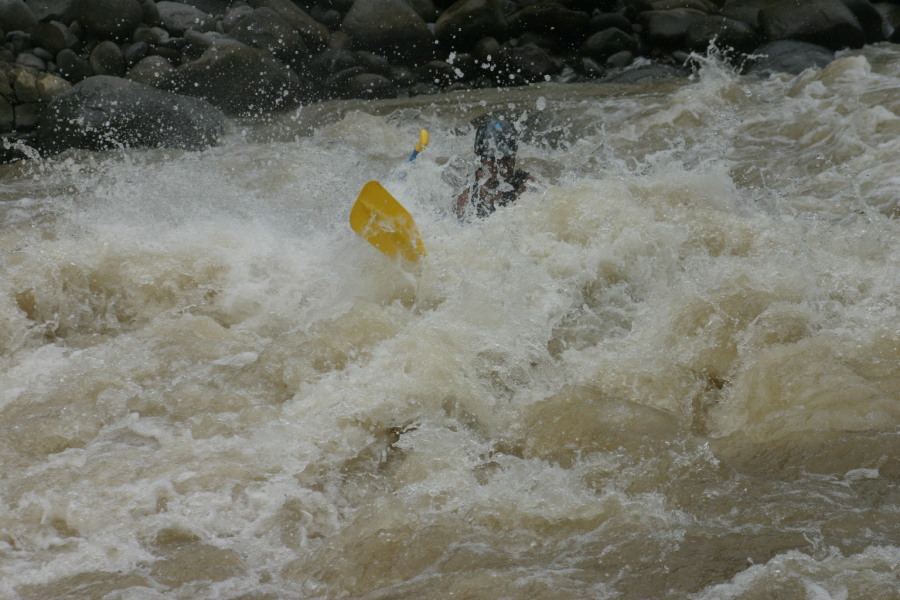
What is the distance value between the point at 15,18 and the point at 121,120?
2.74 meters

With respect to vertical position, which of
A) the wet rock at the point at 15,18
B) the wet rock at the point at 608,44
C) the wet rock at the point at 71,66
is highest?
the wet rock at the point at 15,18

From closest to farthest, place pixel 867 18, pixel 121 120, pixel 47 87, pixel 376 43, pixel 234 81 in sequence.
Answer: pixel 121 120
pixel 47 87
pixel 234 81
pixel 867 18
pixel 376 43

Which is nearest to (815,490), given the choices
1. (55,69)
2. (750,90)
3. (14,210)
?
(14,210)

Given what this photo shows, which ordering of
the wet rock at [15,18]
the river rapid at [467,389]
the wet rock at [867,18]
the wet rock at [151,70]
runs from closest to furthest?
1. the river rapid at [467,389]
2. the wet rock at [151,70]
3. the wet rock at [15,18]
4. the wet rock at [867,18]

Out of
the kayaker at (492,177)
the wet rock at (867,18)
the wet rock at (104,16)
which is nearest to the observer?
the kayaker at (492,177)

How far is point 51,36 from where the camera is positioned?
29.4ft

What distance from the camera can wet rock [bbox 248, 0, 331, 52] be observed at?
949 centimetres

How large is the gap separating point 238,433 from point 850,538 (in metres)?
1.93

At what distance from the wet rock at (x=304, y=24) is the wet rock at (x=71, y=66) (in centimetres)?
208

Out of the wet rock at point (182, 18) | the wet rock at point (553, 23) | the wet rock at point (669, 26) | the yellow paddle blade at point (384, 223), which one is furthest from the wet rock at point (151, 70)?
the yellow paddle blade at point (384, 223)

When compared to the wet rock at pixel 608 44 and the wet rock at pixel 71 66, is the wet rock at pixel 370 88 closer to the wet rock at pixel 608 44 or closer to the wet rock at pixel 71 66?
the wet rock at pixel 608 44

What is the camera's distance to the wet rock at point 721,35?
30.1ft

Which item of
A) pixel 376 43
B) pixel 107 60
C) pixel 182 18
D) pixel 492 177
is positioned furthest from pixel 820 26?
pixel 107 60

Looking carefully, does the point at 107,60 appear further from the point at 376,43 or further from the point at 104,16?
the point at 376,43
